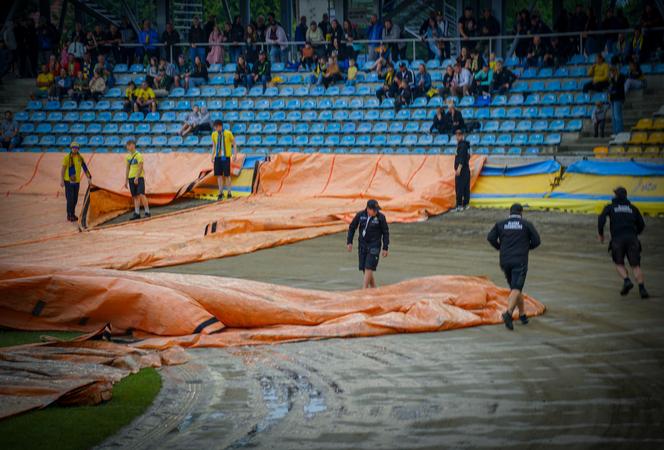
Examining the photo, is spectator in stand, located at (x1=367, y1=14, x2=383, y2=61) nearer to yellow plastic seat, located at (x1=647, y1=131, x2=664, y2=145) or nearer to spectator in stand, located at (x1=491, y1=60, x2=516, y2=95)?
spectator in stand, located at (x1=491, y1=60, x2=516, y2=95)

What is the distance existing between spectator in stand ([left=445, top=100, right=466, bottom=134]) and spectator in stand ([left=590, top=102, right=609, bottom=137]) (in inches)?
134

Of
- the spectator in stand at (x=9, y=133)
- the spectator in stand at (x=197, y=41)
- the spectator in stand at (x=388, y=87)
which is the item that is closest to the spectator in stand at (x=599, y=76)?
the spectator in stand at (x=388, y=87)

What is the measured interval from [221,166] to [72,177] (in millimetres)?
3916

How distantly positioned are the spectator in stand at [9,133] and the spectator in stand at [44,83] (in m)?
2.53

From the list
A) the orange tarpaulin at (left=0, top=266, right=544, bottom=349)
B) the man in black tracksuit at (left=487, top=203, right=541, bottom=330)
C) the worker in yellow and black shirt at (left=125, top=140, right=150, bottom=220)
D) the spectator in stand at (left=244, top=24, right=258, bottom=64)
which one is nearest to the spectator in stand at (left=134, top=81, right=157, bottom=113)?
the spectator in stand at (left=244, top=24, right=258, bottom=64)

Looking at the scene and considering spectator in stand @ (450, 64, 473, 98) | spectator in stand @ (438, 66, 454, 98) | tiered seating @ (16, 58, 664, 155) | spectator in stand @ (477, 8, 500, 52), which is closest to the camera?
tiered seating @ (16, 58, 664, 155)

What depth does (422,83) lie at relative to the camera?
2894cm

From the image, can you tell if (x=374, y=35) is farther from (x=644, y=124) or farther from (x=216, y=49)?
(x=644, y=124)

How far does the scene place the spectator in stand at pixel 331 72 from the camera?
30875 mm

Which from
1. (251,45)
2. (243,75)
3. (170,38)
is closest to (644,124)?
(243,75)

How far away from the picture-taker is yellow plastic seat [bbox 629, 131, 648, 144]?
24.0m

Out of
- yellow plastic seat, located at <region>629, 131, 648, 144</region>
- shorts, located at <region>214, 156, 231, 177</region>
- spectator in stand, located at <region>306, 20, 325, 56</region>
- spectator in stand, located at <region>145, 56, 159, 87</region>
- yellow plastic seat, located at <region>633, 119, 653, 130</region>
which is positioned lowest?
shorts, located at <region>214, 156, 231, 177</region>

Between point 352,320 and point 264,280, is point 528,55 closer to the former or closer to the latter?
point 264,280

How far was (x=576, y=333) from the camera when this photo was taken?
1269 centimetres
